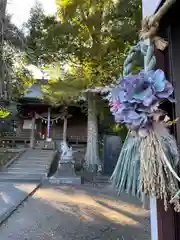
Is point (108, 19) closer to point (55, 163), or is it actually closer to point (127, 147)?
point (55, 163)

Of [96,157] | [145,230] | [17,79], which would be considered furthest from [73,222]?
[96,157]

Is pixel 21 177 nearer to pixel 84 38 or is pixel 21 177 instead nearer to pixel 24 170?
pixel 24 170

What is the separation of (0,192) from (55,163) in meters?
5.46

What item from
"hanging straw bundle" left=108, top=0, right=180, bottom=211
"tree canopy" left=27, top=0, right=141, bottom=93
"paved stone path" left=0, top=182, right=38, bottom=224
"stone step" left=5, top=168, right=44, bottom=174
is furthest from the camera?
"tree canopy" left=27, top=0, right=141, bottom=93

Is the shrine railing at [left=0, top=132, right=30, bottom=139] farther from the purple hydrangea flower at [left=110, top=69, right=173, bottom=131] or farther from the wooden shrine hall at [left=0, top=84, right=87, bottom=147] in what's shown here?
the purple hydrangea flower at [left=110, top=69, right=173, bottom=131]

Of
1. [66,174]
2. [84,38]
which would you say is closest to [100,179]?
[66,174]

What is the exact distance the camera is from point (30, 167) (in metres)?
9.38

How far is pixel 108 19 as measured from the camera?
912 centimetres

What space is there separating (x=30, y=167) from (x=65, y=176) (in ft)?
6.85

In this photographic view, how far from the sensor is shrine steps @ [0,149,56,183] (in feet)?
26.2

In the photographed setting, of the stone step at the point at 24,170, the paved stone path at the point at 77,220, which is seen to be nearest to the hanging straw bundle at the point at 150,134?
the paved stone path at the point at 77,220

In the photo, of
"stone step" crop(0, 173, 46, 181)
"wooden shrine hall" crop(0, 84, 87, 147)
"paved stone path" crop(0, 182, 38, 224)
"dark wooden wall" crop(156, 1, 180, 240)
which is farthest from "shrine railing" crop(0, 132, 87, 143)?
"dark wooden wall" crop(156, 1, 180, 240)

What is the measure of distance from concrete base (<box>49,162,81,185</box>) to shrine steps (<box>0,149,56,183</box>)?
17.6 inches

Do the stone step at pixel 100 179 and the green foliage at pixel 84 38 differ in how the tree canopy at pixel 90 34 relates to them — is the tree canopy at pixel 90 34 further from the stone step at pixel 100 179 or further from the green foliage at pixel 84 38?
the stone step at pixel 100 179
